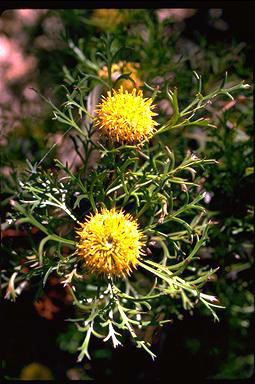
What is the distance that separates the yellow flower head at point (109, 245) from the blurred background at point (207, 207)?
0.39 m

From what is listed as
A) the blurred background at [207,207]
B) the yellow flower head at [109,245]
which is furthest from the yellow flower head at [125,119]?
the blurred background at [207,207]

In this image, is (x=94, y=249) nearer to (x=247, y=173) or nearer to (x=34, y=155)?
(x=247, y=173)

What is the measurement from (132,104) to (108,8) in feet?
2.62

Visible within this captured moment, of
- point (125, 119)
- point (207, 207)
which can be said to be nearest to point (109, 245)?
point (125, 119)

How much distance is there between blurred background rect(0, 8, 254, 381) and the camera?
1.30 m

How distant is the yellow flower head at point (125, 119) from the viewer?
0.90m

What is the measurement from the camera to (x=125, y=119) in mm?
903

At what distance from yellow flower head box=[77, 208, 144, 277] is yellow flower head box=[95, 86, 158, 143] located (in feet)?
0.47

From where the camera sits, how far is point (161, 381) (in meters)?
1.37

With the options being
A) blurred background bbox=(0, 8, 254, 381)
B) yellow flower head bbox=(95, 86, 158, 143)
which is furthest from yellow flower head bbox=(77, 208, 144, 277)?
blurred background bbox=(0, 8, 254, 381)

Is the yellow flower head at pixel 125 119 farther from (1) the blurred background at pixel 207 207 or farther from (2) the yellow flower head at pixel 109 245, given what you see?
(1) the blurred background at pixel 207 207

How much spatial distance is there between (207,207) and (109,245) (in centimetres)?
49

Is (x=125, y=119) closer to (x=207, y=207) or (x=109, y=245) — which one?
(x=109, y=245)

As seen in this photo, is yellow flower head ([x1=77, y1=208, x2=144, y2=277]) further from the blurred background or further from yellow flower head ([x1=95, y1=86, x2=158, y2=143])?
the blurred background
